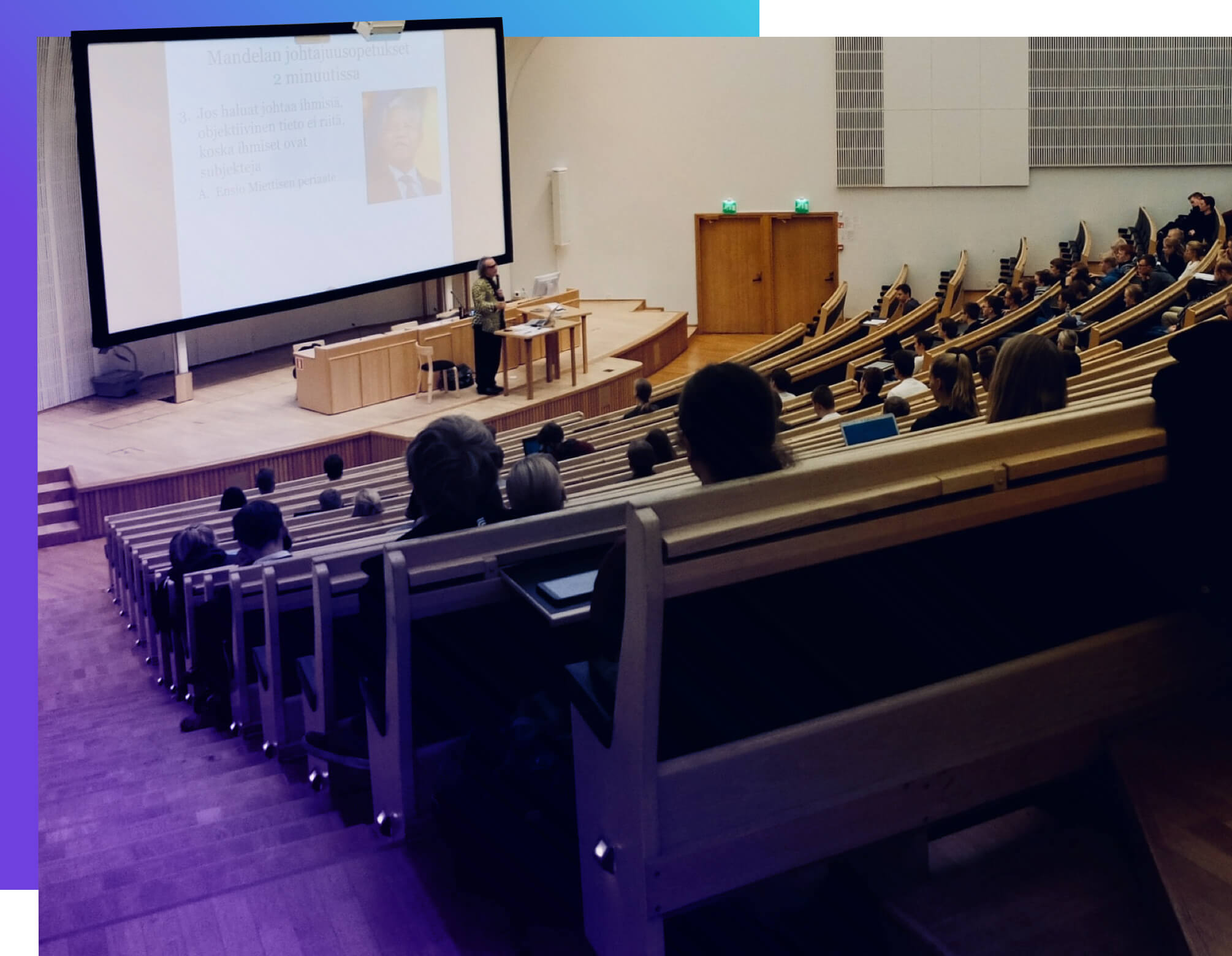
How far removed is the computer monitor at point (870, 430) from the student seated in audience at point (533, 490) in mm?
1559

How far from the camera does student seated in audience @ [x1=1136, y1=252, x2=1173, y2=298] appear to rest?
934 cm

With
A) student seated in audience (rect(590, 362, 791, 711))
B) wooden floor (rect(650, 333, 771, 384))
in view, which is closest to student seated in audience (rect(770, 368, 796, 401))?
wooden floor (rect(650, 333, 771, 384))

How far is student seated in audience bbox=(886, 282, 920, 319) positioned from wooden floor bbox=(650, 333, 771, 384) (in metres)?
1.70

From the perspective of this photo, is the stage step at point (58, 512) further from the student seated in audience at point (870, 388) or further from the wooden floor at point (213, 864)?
the student seated in audience at point (870, 388)

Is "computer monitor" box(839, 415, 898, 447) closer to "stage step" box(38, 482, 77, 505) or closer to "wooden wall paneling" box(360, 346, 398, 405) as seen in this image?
"stage step" box(38, 482, 77, 505)

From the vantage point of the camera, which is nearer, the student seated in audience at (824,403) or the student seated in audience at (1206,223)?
the student seated in audience at (824,403)

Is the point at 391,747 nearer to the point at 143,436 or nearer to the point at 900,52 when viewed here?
the point at 143,436

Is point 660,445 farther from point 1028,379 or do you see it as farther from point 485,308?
point 485,308

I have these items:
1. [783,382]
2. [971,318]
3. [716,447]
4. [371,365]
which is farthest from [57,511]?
[716,447]

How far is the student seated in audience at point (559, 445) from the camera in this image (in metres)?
6.89

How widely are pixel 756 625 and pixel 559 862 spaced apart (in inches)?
31.7

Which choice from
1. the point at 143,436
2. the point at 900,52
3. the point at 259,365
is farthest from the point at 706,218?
the point at 143,436

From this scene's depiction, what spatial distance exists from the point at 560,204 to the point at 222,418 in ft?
19.0

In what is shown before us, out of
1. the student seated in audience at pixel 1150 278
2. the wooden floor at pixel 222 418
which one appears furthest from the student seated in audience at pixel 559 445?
the student seated in audience at pixel 1150 278
